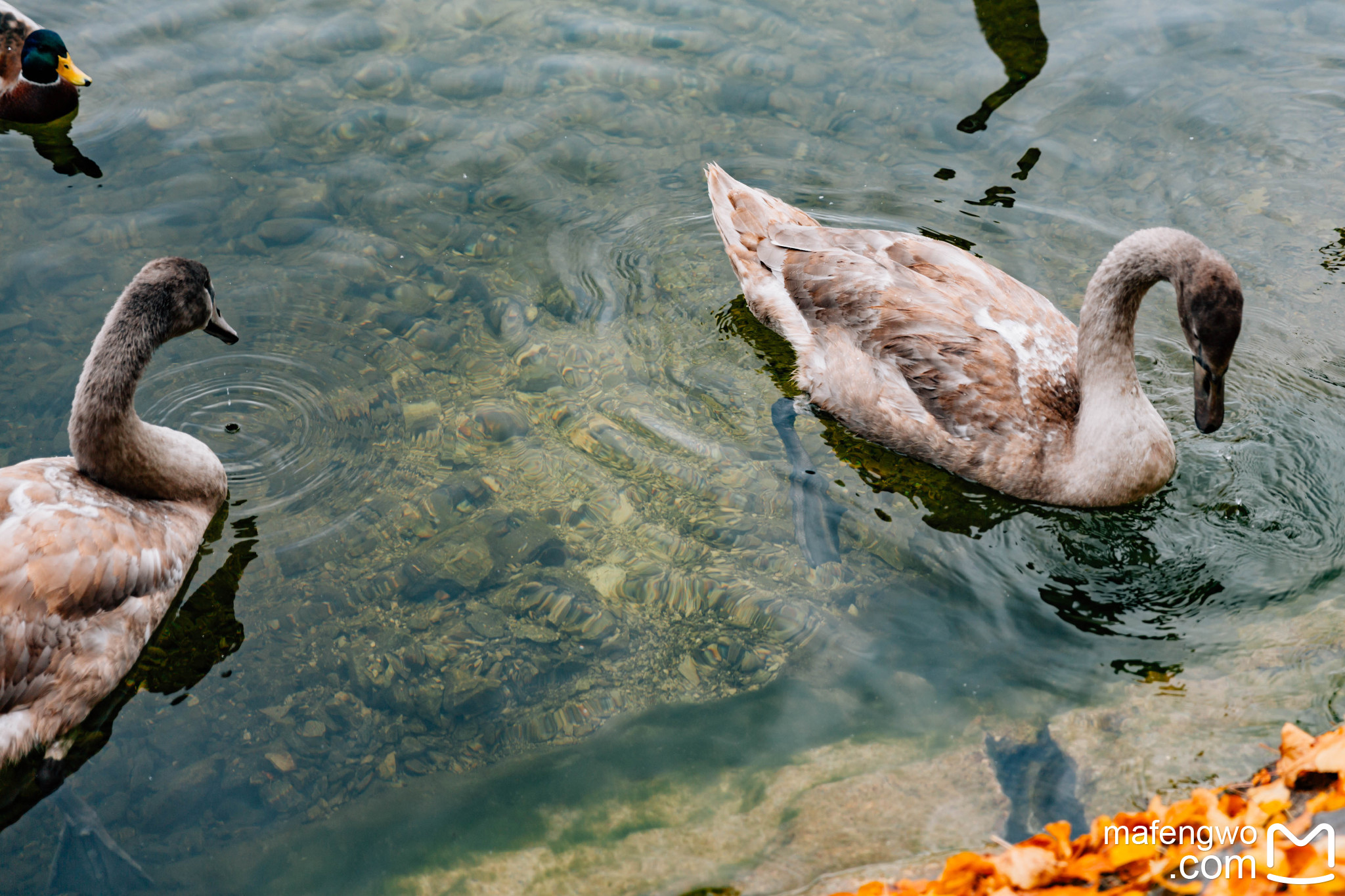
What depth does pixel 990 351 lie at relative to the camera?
6.20m

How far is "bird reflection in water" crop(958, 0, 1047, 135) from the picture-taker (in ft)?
30.0

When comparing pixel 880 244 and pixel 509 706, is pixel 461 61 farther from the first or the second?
pixel 509 706

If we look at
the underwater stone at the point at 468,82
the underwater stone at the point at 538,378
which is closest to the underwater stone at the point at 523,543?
the underwater stone at the point at 538,378

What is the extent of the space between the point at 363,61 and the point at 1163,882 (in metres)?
9.42

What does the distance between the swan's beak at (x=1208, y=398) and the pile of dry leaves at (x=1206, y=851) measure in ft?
7.65

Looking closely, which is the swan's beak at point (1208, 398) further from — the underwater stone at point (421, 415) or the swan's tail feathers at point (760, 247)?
the underwater stone at point (421, 415)

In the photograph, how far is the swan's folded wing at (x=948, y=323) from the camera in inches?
241

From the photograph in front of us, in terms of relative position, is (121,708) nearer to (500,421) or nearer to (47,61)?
(500,421)

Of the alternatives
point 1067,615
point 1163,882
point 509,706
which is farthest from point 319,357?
point 1163,882

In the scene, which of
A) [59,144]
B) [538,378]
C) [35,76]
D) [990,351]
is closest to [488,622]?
[538,378]

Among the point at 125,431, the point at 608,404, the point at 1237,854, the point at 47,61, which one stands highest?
the point at 1237,854

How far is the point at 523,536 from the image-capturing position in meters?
6.10

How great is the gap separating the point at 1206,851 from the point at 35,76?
1023 centimetres

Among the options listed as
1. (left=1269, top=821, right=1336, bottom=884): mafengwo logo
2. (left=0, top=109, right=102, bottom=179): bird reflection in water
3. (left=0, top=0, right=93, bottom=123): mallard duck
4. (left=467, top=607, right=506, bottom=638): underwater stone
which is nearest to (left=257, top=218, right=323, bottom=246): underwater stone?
(left=0, top=109, right=102, bottom=179): bird reflection in water
